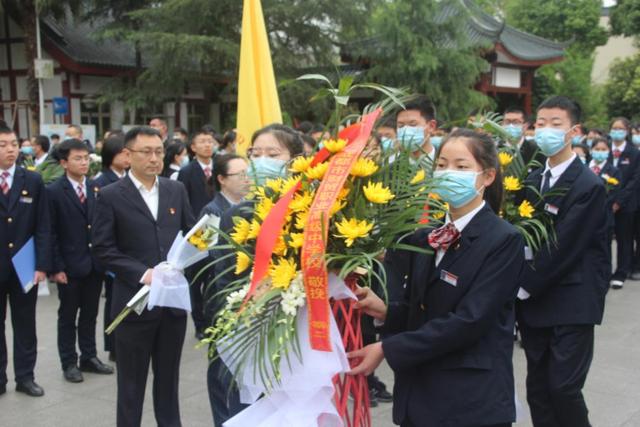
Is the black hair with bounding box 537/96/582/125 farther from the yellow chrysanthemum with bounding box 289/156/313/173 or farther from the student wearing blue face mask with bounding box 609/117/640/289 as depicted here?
the student wearing blue face mask with bounding box 609/117/640/289

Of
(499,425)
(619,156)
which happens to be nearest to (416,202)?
(499,425)

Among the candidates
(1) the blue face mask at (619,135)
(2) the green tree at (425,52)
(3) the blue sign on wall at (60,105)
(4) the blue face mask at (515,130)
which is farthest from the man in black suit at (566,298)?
(3) the blue sign on wall at (60,105)

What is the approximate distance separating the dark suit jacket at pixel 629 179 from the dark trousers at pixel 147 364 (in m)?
6.52

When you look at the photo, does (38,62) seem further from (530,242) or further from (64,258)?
(530,242)

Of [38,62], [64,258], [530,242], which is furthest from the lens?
[38,62]

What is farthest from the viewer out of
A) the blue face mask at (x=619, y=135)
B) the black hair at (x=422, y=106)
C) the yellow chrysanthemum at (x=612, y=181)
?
the blue face mask at (x=619, y=135)

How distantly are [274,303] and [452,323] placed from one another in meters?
0.57

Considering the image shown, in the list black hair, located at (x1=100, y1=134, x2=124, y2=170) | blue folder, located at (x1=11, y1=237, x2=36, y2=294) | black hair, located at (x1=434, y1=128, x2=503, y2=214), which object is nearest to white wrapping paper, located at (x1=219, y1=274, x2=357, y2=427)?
black hair, located at (x1=434, y1=128, x2=503, y2=214)

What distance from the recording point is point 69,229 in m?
5.25

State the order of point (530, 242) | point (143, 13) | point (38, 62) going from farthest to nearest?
point (38, 62) < point (143, 13) < point (530, 242)

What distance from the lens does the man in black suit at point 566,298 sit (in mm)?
3254

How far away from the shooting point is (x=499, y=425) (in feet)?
7.47

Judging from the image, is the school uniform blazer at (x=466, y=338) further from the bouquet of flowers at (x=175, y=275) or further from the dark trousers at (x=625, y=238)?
the dark trousers at (x=625, y=238)

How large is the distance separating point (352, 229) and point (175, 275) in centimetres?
142
